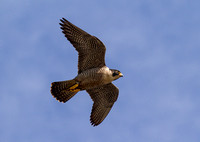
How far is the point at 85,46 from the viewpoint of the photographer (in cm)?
1377

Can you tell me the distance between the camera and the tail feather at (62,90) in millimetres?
13914

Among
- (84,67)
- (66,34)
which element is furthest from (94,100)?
(66,34)

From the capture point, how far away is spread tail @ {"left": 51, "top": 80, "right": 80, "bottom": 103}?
13858 millimetres

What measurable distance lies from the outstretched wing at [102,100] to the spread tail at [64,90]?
0.83 m

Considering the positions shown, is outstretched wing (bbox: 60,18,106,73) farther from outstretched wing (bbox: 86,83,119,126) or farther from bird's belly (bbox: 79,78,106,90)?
outstretched wing (bbox: 86,83,119,126)

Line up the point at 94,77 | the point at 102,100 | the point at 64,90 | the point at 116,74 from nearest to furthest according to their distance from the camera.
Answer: the point at 94,77
the point at 116,74
the point at 64,90
the point at 102,100

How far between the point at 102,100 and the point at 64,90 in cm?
147

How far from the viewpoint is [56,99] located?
1435 cm

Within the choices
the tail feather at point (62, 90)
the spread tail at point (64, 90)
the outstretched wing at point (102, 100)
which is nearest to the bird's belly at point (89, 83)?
the spread tail at point (64, 90)

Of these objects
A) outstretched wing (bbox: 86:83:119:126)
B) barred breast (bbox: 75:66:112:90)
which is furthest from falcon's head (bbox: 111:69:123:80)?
outstretched wing (bbox: 86:83:119:126)

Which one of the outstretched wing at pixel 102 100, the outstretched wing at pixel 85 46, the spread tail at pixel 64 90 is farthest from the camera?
the outstretched wing at pixel 102 100

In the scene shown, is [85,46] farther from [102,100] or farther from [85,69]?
[102,100]

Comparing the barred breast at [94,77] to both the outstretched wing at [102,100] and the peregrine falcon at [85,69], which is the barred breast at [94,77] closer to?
the peregrine falcon at [85,69]

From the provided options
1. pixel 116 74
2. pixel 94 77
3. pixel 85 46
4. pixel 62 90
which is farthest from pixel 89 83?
pixel 85 46
